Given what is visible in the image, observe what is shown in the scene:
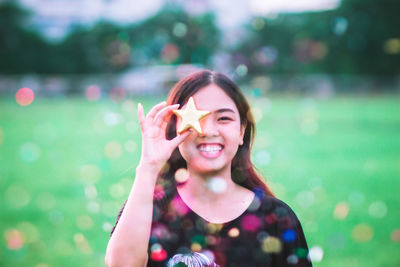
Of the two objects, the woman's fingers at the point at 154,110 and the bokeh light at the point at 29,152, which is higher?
the bokeh light at the point at 29,152

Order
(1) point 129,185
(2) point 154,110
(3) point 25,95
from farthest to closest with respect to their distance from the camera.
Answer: (3) point 25,95
(1) point 129,185
(2) point 154,110

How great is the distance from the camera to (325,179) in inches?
229

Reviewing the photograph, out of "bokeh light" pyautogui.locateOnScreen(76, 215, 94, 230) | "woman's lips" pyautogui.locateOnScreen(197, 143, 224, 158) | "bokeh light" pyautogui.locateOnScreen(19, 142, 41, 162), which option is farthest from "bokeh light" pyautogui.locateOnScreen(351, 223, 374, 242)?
"bokeh light" pyautogui.locateOnScreen(19, 142, 41, 162)

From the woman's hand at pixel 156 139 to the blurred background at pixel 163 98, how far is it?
37cm

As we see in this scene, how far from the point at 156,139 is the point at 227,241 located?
0.42 m

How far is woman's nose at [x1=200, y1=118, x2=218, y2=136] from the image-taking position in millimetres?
1612

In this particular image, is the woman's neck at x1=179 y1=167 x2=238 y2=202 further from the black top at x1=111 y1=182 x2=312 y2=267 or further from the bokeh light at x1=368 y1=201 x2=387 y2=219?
the bokeh light at x1=368 y1=201 x2=387 y2=219

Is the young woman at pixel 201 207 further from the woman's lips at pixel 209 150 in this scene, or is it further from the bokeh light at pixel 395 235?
the bokeh light at pixel 395 235

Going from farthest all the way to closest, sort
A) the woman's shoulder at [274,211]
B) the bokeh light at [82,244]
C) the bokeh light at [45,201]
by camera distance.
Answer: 1. the bokeh light at [45,201]
2. the bokeh light at [82,244]
3. the woman's shoulder at [274,211]

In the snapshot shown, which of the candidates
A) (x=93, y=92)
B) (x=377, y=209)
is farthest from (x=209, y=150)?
(x=93, y=92)

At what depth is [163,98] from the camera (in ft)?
72.6

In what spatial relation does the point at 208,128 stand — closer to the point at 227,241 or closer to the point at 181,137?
the point at 181,137

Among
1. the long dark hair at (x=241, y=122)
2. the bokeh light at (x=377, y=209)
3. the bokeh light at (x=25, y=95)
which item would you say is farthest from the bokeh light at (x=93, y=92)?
the long dark hair at (x=241, y=122)

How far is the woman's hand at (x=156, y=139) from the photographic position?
1.51m
